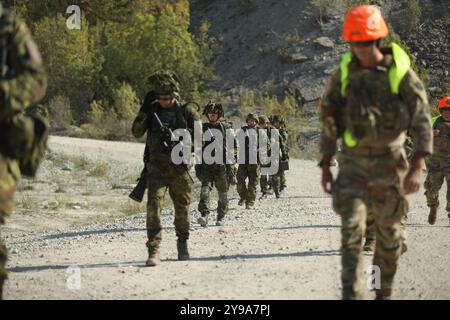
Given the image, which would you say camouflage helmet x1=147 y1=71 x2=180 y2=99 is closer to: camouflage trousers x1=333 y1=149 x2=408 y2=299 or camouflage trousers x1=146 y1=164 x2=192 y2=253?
camouflage trousers x1=146 y1=164 x2=192 y2=253

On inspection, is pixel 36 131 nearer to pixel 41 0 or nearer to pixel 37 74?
pixel 37 74

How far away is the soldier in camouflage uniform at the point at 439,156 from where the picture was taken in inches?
590

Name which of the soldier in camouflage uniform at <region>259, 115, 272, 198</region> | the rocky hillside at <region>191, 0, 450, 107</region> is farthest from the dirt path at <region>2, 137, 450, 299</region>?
the rocky hillside at <region>191, 0, 450, 107</region>

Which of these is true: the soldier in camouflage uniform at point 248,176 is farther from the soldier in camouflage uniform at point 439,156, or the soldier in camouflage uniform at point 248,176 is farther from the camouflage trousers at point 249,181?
the soldier in camouflage uniform at point 439,156

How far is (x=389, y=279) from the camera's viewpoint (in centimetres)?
779

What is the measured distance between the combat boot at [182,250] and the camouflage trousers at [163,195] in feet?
0.18

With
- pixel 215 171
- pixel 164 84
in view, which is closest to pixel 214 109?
pixel 215 171

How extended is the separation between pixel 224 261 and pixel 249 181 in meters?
8.74

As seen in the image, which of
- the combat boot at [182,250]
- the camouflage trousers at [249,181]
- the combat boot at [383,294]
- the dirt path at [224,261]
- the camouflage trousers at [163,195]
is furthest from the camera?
the camouflage trousers at [249,181]

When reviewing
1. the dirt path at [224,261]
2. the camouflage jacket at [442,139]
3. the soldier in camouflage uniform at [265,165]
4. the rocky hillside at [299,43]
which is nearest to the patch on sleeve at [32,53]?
the dirt path at [224,261]

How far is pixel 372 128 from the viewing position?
7.44m

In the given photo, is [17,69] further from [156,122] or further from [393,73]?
[156,122]

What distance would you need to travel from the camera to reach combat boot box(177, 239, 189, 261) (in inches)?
448
